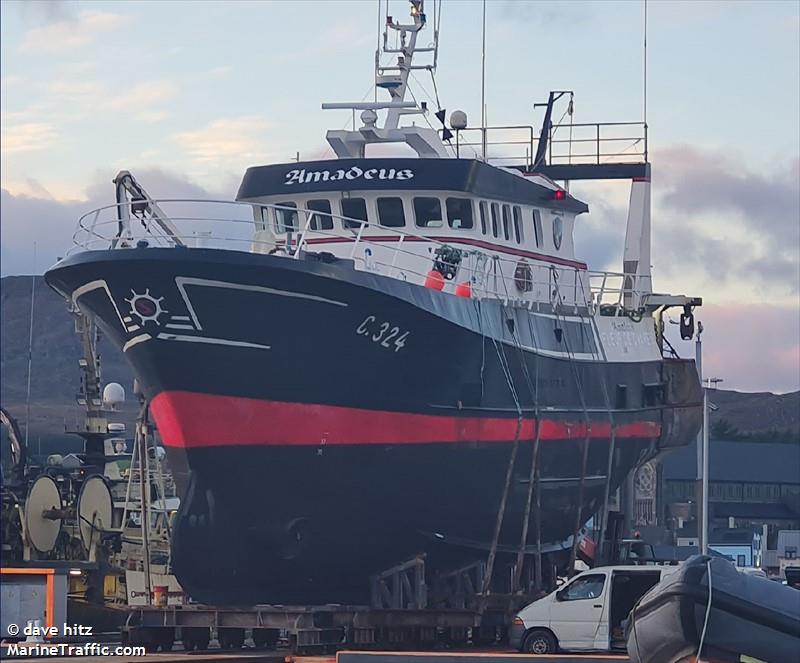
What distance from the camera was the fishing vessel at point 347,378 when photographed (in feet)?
72.1

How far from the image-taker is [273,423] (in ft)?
72.9

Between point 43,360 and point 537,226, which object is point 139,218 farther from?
point 43,360

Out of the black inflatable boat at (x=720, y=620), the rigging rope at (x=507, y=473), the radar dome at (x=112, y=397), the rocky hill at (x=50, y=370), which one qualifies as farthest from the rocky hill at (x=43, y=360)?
the black inflatable boat at (x=720, y=620)

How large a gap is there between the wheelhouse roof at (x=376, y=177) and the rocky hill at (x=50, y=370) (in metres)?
86.6

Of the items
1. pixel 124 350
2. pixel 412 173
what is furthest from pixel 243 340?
pixel 412 173

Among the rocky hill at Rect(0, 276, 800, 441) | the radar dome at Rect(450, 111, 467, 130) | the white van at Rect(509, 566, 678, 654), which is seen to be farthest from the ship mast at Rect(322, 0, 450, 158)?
the rocky hill at Rect(0, 276, 800, 441)

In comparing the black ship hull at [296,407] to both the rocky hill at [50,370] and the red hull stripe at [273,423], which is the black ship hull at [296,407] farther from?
the rocky hill at [50,370]

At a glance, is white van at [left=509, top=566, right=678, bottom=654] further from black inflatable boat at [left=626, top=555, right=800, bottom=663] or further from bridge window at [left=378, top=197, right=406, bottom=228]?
bridge window at [left=378, top=197, right=406, bottom=228]

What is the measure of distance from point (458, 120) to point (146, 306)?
996cm

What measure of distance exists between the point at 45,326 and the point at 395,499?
14555 centimetres

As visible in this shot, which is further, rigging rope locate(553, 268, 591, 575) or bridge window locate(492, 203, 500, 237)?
rigging rope locate(553, 268, 591, 575)

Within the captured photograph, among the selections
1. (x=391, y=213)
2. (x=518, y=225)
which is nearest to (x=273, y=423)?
(x=391, y=213)

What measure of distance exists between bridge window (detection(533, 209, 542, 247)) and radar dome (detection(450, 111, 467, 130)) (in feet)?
8.58

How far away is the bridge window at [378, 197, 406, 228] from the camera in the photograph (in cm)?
2615
